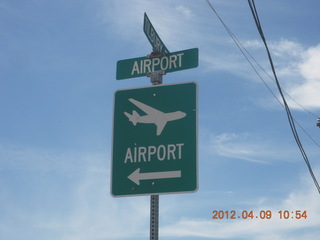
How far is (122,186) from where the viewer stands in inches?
205

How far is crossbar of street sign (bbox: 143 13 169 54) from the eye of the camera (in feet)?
18.3

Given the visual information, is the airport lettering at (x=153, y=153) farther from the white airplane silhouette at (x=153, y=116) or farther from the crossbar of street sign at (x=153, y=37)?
the crossbar of street sign at (x=153, y=37)

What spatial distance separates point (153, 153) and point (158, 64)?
3.49 ft

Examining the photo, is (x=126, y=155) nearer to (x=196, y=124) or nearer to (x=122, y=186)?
(x=122, y=186)

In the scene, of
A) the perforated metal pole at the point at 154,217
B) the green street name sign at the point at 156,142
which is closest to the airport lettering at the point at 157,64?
the green street name sign at the point at 156,142

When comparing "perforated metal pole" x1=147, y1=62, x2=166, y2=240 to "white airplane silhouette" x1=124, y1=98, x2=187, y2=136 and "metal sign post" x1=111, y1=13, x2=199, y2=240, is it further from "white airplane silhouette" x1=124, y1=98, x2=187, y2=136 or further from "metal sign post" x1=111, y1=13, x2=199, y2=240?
"white airplane silhouette" x1=124, y1=98, x2=187, y2=136

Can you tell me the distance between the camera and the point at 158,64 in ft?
18.5

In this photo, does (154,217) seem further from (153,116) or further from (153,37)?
(153,37)

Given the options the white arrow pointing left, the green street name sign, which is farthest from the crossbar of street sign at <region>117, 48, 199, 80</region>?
the white arrow pointing left

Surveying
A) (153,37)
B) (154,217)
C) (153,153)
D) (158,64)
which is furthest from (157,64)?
(154,217)

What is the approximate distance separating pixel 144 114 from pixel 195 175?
3.02ft

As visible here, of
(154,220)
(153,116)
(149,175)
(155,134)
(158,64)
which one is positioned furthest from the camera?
(158,64)

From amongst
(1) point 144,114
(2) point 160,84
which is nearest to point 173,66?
(2) point 160,84

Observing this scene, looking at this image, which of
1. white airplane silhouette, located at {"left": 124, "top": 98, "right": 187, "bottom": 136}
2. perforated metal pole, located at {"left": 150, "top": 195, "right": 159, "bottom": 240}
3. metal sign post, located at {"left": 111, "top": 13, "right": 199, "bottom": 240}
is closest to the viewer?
perforated metal pole, located at {"left": 150, "top": 195, "right": 159, "bottom": 240}
